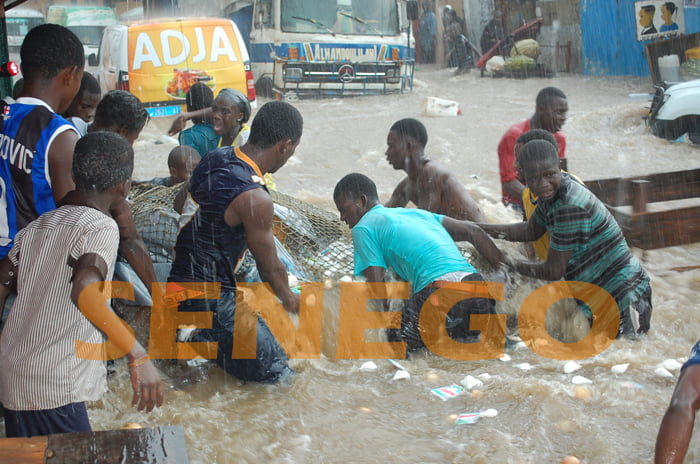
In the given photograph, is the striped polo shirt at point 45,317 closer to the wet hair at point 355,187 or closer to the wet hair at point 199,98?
the wet hair at point 355,187

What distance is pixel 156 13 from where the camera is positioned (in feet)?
39.6

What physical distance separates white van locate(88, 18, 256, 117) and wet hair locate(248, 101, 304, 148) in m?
7.72

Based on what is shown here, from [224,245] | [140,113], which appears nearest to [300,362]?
[224,245]

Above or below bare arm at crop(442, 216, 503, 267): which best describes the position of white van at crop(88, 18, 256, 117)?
above

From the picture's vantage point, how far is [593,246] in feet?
14.5

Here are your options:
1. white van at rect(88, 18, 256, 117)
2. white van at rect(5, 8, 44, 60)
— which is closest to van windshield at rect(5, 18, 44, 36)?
white van at rect(5, 8, 44, 60)

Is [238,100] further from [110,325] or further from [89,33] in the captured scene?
[89,33]

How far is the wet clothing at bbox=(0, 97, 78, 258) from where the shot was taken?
2957mm

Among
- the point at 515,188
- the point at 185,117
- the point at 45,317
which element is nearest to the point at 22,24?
the point at 185,117

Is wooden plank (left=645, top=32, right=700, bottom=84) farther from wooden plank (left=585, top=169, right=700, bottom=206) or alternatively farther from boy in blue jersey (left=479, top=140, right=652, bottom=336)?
boy in blue jersey (left=479, top=140, right=652, bottom=336)

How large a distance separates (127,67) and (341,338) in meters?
7.99

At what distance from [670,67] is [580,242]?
1070cm

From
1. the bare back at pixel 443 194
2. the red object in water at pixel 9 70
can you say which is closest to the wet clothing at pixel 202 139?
the bare back at pixel 443 194

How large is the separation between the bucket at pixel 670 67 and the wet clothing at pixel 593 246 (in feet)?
34.1
